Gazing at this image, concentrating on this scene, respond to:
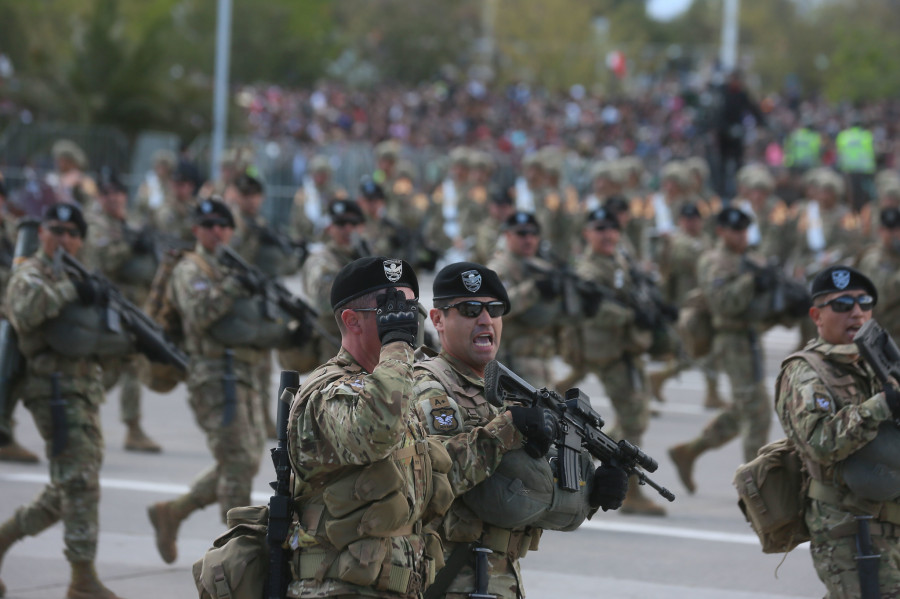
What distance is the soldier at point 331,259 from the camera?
10516 millimetres

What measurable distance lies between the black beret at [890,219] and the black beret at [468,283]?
7551 millimetres

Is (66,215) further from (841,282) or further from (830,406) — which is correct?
(830,406)

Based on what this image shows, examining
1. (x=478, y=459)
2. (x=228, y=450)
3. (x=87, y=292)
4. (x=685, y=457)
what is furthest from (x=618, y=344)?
(x=478, y=459)

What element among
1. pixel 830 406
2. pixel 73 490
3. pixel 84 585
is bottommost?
pixel 84 585

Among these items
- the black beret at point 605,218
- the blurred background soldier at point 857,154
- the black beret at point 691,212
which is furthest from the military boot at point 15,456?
the blurred background soldier at point 857,154

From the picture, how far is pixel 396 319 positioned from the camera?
4.44m

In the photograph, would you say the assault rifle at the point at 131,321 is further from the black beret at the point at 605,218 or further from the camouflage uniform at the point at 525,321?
the black beret at the point at 605,218

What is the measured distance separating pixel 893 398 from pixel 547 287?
4.90m

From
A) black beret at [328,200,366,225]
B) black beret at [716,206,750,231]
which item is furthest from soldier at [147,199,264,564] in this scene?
black beret at [716,206,750,231]

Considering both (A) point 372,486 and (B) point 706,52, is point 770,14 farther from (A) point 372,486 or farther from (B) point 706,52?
(A) point 372,486

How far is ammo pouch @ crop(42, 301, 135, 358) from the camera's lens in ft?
26.1

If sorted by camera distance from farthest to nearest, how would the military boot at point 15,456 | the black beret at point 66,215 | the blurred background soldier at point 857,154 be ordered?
1. the blurred background soldier at point 857,154
2. the military boot at point 15,456
3. the black beret at point 66,215

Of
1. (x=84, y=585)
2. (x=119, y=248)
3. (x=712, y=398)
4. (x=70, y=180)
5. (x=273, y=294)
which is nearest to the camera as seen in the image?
(x=84, y=585)

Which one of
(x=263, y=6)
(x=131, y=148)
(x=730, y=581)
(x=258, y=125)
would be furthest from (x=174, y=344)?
(x=263, y=6)
